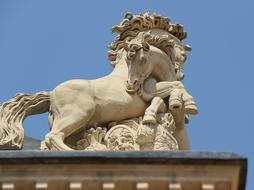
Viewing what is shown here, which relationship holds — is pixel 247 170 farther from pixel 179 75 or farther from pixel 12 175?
pixel 179 75

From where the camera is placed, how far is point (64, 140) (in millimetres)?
24156

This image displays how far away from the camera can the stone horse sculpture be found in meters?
24.3

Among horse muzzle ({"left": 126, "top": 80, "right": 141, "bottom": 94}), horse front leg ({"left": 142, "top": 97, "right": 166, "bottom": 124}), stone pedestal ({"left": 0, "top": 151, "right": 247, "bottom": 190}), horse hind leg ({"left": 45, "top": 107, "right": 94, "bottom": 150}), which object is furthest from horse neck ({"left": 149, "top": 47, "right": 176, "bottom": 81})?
stone pedestal ({"left": 0, "top": 151, "right": 247, "bottom": 190})

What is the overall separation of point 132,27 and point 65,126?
9.76ft

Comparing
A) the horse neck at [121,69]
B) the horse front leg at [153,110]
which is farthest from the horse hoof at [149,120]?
the horse neck at [121,69]

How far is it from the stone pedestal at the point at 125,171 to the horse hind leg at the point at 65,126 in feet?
8.03

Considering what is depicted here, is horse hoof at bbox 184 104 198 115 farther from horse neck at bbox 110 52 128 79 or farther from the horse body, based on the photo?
horse neck at bbox 110 52 128 79

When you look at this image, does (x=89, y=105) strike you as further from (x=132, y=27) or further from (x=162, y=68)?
(x=132, y=27)

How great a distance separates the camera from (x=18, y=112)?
25000mm

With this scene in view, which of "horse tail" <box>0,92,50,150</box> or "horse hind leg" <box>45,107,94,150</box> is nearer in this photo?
"horse hind leg" <box>45,107,94,150</box>

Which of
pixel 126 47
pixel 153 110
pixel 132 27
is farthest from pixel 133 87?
pixel 132 27

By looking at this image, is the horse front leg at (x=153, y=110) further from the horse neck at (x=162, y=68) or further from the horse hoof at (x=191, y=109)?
the horse neck at (x=162, y=68)

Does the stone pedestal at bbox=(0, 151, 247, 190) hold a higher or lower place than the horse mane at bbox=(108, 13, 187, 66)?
lower

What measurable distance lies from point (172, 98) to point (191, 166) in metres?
3.83
